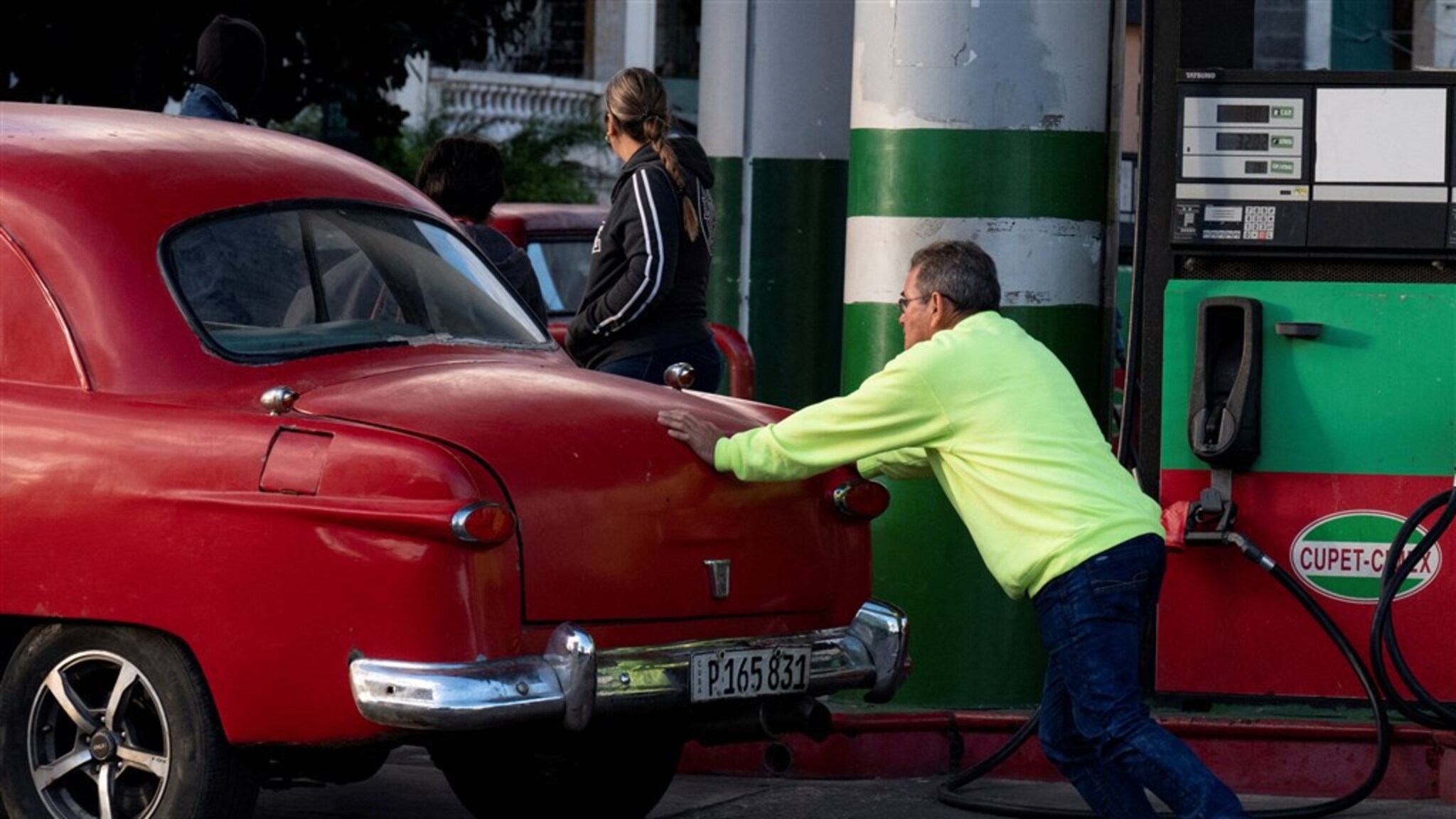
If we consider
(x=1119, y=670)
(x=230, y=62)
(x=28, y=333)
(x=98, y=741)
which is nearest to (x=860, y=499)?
(x=1119, y=670)

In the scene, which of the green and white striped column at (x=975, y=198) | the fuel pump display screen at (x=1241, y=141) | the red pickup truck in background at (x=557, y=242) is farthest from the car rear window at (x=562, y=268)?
the fuel pump display screen at (x=1241, y=141)

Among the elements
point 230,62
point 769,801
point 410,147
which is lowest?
point 769,801

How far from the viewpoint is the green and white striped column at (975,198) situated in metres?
8.01

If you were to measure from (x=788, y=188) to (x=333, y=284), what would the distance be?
4779 mm

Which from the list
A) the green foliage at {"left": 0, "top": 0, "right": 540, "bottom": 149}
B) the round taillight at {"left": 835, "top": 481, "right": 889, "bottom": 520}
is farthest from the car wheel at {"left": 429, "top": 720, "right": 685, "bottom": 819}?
the green foliage at {"left": 0, "top": 0, "right": 540, "bottom": 149}

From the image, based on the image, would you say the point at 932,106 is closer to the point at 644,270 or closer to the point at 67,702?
the point at 644,270

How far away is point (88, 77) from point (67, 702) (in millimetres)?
12902

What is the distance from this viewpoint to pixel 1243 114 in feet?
24.8

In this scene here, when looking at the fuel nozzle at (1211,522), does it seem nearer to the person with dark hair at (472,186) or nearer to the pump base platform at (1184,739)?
the pump base platform at (1184,739)

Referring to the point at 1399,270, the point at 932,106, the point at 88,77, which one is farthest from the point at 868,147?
the point at 88,77

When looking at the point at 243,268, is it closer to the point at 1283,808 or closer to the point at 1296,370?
the point at 1296,370

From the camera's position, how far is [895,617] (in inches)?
251

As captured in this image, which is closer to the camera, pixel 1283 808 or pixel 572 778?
pixel 572 778

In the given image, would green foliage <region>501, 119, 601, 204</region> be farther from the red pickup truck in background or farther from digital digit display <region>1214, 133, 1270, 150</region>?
digital digit display <region>1214, 133, 1270, 150</region>
